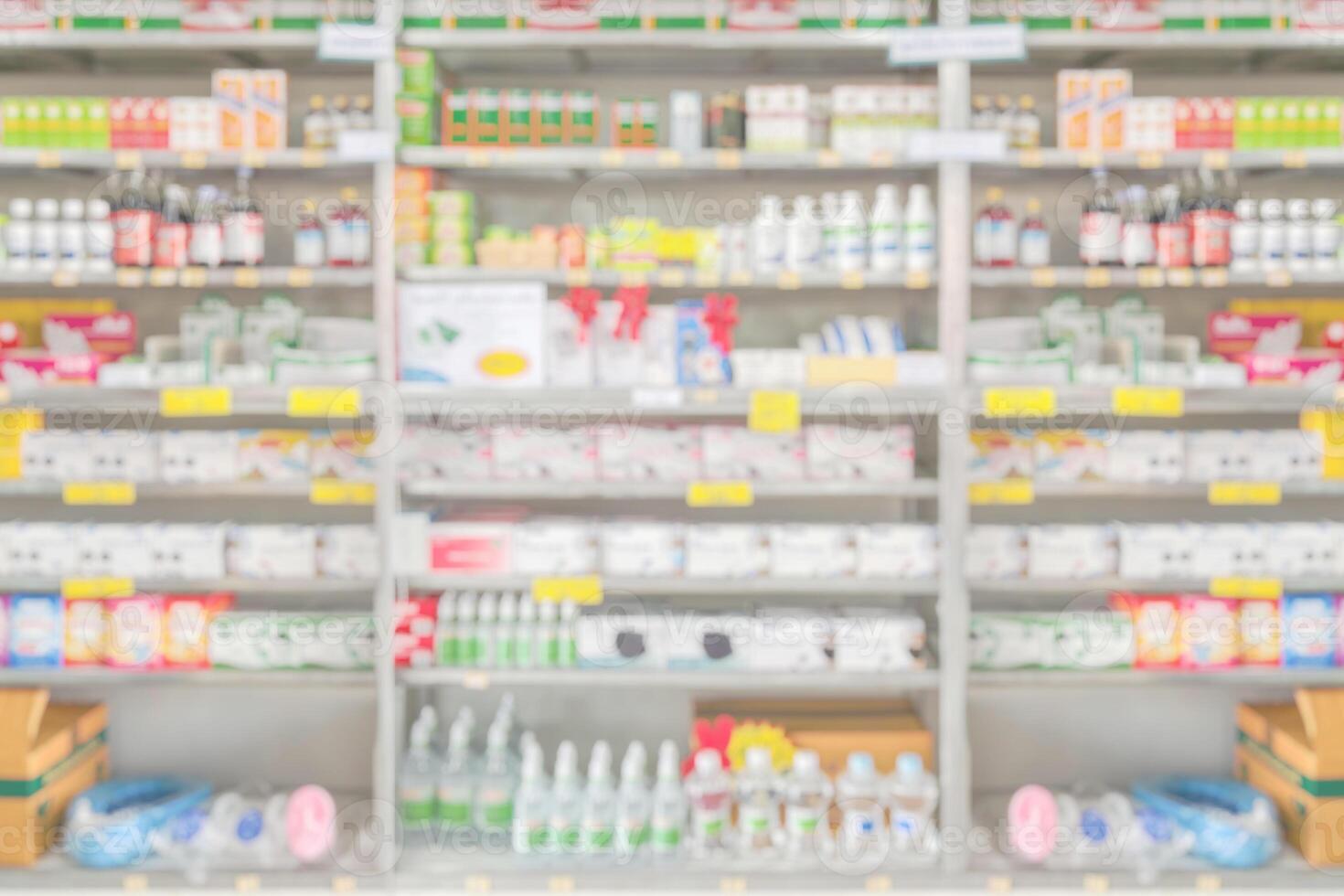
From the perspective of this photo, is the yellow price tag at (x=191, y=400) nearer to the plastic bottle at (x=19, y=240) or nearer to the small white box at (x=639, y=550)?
the plastic bottle at (x=19, y=240)

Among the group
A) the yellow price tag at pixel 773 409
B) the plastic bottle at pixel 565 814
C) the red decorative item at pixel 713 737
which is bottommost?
the plastic bottle at pixel 565 814

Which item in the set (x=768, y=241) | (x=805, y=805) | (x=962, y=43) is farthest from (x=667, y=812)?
(x=962, y=43)

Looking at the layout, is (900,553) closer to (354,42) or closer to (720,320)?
(720,320)

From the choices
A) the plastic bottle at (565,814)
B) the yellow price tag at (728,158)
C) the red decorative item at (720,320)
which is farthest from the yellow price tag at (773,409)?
the plastic bottle at (565,814)

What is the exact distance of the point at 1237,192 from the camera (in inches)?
191

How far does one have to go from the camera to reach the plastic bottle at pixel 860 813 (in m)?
4.21

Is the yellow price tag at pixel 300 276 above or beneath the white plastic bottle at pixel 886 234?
beneath

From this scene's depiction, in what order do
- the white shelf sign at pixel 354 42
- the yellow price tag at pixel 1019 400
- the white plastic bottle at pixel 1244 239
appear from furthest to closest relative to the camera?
the white plastic bottle at pixel 1244 239 < the yellow price tag at pixel 1019 400 < the white shelf sign at pixel 354 42

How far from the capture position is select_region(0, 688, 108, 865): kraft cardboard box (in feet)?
13.9

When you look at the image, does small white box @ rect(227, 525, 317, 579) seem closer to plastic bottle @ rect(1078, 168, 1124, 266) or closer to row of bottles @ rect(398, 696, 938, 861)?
row of bottles @ rect(398, 696, 938, 861)

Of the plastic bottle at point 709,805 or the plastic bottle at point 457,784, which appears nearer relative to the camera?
the plastic bottle at point 709,805

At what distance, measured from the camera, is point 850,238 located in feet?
14.2

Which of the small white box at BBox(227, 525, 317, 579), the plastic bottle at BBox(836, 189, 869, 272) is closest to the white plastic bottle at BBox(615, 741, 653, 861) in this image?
the small white box at BBox(227, 525, 317, 579)

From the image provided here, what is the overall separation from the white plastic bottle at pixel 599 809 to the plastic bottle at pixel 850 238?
6.11ft
